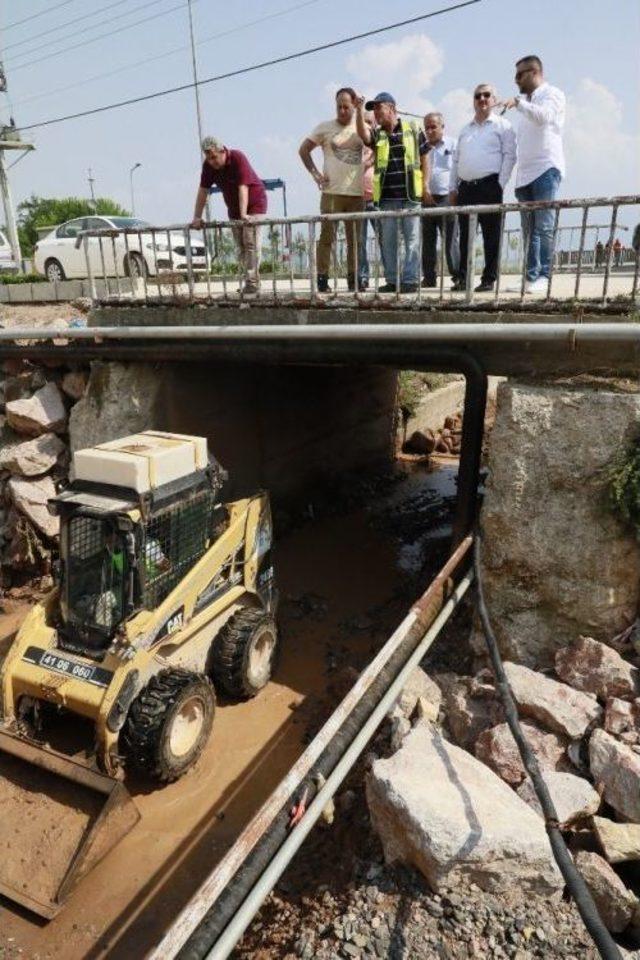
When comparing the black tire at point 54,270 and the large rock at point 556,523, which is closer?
the large rock at point 556,523

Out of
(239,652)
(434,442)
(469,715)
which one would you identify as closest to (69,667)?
(239,652)

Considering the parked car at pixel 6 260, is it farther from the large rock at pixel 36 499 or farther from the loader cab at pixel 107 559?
the loader cab at pixel 107 559

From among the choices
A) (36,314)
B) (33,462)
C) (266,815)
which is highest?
(36,314)

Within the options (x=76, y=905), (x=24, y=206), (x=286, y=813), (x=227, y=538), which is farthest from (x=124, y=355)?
(x=24, y=206)

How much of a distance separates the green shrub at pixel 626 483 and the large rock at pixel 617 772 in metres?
1.82

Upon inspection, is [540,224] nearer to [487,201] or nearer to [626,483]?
[487,201]


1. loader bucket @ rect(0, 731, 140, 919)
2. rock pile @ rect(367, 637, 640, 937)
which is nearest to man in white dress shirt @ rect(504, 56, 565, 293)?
rock pile @ rect(367, 637, 640, 937)

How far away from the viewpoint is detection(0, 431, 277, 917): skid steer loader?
4.87m

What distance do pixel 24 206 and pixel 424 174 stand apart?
172 ft

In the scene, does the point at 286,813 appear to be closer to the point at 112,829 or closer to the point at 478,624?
the point at 112,829

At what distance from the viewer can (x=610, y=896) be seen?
3578 mm

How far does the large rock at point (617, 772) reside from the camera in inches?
161

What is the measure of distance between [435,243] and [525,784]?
6273 mm

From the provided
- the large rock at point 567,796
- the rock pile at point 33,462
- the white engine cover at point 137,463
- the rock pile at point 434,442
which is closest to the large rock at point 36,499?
the rock pile at point 33,462
